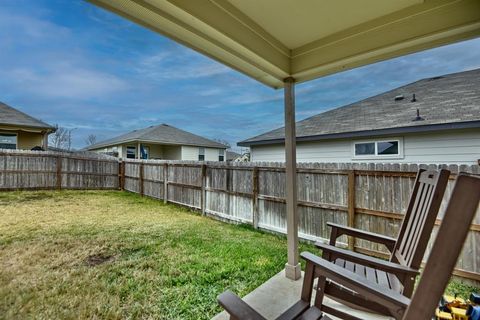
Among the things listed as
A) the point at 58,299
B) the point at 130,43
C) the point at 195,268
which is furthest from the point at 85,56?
the point at 195,268

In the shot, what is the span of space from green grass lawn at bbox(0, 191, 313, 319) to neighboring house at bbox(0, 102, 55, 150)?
76.9 inches

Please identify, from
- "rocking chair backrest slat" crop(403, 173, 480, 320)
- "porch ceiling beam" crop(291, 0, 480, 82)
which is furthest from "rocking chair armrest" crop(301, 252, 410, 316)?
"porch ceiling beam" crop(291, 0, 480, 82)

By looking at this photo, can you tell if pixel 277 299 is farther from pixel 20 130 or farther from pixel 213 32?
pixel 20 130

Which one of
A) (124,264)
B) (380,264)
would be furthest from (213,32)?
(124,264)

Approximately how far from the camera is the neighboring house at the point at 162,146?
13867 millimetres

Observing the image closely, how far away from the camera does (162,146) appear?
1525 cm

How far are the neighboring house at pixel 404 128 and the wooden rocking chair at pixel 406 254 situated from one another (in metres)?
4.27

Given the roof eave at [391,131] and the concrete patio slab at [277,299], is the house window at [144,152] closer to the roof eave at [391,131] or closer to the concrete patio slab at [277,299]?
the roof eave at [391,131]

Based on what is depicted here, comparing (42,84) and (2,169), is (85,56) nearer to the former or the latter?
(42,84)

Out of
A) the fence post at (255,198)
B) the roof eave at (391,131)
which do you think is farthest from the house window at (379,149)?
the fence post at (255,198)

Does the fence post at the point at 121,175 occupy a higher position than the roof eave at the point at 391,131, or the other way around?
the roof eave at the point at 391,131

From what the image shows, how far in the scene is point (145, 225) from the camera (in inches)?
206

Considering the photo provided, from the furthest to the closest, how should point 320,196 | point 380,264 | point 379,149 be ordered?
point 379,149 → point 320,196 → point 380,264

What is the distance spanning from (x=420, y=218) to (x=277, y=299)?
1.42m
